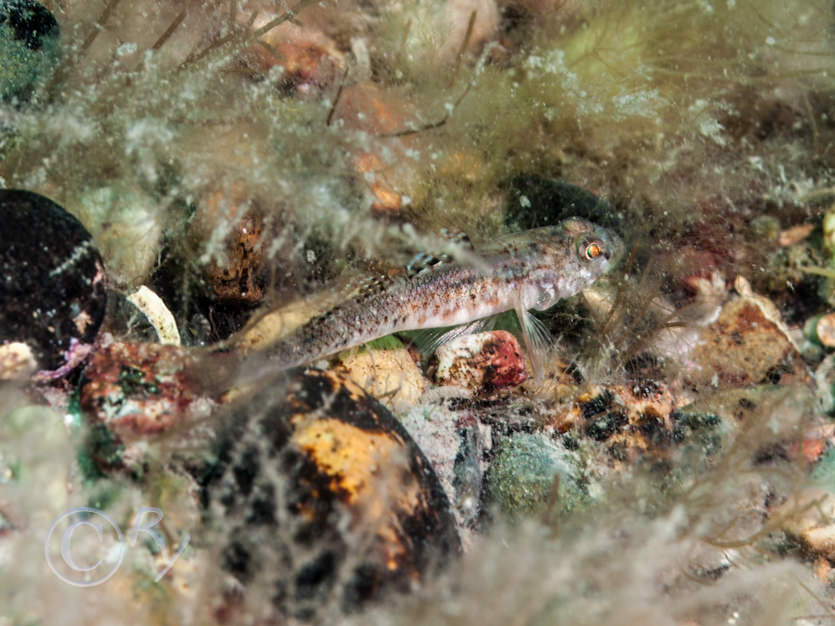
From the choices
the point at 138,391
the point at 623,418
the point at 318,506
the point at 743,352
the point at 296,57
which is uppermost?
the point at 296,57

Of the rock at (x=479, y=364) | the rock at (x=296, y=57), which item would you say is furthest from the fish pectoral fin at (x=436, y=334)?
the rock at (x=296, y=57)

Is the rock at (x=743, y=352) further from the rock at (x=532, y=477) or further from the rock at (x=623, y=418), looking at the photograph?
the rock at (x=532, y=477)

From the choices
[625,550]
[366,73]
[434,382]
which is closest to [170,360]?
[434,382]

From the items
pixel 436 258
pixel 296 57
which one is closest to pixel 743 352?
pixel 436 258

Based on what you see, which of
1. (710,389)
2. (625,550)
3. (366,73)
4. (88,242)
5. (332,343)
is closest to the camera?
(625,550)

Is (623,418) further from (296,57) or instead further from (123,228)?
(296,57)

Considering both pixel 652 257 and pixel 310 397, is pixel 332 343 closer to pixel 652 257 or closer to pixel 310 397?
pixel 310 397
